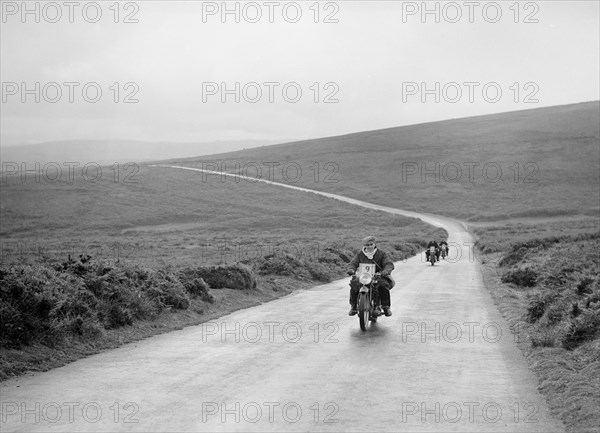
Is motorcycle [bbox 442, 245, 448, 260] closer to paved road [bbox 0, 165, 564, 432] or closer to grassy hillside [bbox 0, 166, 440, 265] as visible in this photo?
grassy hillside [bbox 0, 166, 440, 265]

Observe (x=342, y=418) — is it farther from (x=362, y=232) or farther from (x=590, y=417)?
(x=362, y=232)

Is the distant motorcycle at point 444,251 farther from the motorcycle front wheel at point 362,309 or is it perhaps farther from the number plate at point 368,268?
the motorcycle front wheel at point 362,309

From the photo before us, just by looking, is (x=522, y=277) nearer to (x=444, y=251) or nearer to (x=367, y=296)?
(x=367, y=296)

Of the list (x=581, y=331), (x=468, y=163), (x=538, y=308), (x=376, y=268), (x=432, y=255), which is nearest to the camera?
(x=581, y=331)

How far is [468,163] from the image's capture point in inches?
5782

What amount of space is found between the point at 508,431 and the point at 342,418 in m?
1.91

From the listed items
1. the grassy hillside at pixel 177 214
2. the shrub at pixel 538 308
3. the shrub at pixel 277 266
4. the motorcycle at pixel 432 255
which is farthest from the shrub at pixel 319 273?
the grassy hillside at pixel 177 214

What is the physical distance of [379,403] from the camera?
29.0 ft

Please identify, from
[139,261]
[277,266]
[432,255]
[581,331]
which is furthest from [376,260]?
[432,255]

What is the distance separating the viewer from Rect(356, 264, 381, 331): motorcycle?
15289mm

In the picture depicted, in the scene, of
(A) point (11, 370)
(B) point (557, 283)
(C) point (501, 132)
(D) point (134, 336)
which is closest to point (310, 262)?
(B) point (557, 283)

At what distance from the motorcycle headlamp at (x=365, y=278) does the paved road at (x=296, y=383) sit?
3.67 feet

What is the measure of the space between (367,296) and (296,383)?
18.9 feet

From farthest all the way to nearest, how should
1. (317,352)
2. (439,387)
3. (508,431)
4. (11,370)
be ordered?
(317,352)
(11,370)
(439,387)
(508,431)
